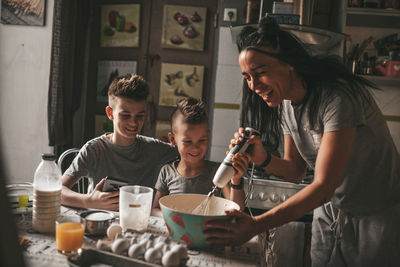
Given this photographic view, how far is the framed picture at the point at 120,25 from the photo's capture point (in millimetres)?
3098

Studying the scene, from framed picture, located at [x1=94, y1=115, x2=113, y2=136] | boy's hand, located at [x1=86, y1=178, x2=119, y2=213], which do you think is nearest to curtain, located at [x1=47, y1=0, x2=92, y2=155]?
framed picture, located at [x1=94, y1=115, x2=113, y2=136]

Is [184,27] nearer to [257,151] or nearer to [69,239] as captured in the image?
[257,151]

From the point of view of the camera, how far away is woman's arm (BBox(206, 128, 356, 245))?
0.93m

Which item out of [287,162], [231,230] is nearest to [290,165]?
[287,162]

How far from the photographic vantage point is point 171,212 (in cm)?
93

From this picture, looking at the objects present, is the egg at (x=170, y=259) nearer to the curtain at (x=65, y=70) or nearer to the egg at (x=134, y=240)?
the egg at (x=134, y=240)

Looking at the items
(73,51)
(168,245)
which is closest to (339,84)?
(168,245)

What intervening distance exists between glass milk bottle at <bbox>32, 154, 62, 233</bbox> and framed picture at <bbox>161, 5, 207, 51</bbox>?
2.20m

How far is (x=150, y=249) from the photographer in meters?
0.83

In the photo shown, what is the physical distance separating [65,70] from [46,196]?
6.30ft

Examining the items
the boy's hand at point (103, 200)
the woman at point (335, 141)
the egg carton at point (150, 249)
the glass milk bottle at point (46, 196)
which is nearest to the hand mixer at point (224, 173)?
the woman at point (335, 141)

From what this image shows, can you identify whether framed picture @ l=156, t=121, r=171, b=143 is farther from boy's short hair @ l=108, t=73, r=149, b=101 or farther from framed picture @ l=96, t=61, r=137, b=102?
boy's short hair @ l=108, t=73, r=149, b=101

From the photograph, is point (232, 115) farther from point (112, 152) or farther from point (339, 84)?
point (339, 84)

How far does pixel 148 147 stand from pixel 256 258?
0.92 m
